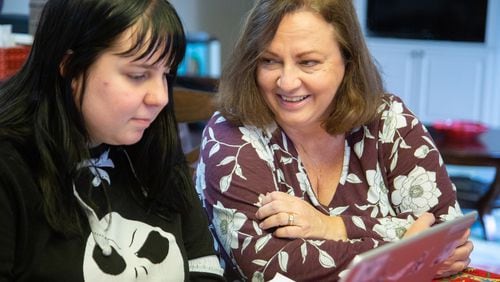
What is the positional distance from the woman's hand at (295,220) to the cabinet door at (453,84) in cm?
485

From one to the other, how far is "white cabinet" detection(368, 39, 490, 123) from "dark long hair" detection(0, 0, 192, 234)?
5.03 metres

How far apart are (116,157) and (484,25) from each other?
5.17 metres

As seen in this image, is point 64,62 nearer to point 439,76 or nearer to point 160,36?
point 160,36

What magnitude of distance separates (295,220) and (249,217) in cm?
9

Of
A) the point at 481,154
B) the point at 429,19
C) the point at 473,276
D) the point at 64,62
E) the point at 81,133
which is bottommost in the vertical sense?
the point at 481,154

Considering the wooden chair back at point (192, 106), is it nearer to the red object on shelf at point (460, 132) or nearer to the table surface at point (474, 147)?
the table surface at point (474, 147)

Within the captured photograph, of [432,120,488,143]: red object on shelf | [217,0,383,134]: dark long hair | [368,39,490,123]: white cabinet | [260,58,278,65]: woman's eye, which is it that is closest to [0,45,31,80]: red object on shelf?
[217,0,383,134]: dark long hair

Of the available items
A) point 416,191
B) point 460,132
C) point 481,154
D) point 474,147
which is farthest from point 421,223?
point 460,132

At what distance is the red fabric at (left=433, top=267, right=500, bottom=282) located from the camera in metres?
1.38

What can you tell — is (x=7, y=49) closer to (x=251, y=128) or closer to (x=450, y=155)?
(x=251, y=128)

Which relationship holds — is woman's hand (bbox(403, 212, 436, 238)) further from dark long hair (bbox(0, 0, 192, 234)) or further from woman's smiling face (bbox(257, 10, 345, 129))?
dark long hair (bbox(0, 0, 192, 234))

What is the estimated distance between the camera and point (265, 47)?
4.87ft

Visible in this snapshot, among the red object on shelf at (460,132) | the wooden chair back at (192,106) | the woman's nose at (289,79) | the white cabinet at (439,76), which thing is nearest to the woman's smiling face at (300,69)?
the woman's nose at (289,79)

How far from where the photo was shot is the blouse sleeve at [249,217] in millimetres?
1364
